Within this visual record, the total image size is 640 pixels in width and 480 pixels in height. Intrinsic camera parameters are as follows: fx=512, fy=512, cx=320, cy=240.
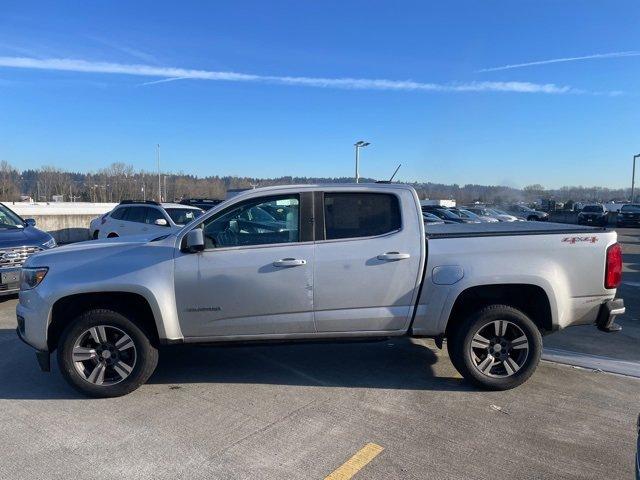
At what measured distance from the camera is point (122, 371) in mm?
4512

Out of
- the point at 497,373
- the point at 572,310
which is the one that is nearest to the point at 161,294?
the point at 497,373

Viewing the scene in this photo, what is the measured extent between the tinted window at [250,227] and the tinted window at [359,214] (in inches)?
12.1

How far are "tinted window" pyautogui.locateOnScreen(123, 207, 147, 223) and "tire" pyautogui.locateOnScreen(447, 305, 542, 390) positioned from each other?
36.1 feet

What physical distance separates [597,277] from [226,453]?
11.6 ft

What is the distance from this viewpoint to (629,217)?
122 feet

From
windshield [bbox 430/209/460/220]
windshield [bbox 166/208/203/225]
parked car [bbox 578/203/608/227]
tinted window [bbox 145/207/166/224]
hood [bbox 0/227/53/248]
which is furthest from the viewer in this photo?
parked car [bbox 578/203/608/227]

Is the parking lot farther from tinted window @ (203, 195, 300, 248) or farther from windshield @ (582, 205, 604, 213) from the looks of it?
windshield @ (582, 205, 604, 213)

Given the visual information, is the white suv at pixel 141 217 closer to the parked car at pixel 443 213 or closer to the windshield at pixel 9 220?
the windshield at pixel 9 220

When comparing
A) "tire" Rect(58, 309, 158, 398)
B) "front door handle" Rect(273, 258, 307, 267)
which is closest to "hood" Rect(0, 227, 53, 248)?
"tire" Rect(58, 309, 158, 398)

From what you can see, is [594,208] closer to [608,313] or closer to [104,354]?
[608,313]

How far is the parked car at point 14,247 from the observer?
7.77m

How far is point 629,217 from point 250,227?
3982 cm

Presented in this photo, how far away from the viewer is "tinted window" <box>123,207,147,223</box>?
13.8 m

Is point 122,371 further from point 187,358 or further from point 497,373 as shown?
point 497,373
